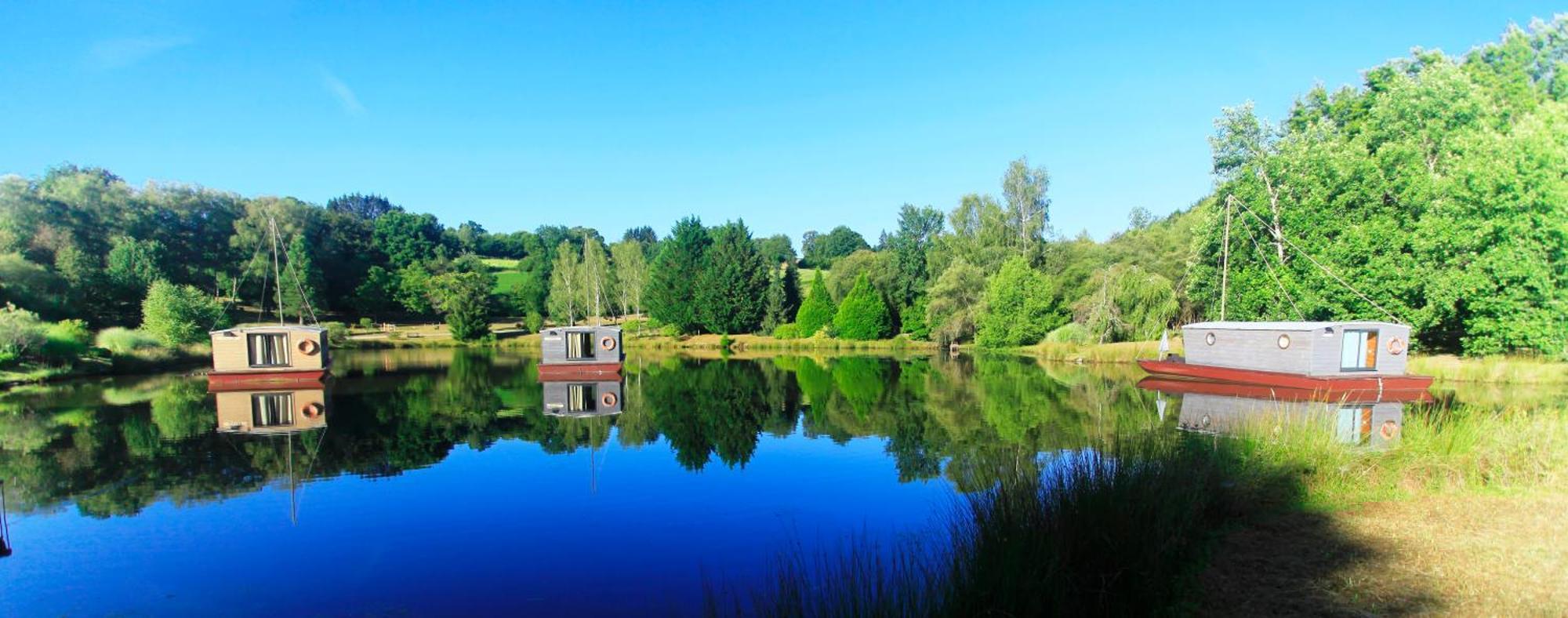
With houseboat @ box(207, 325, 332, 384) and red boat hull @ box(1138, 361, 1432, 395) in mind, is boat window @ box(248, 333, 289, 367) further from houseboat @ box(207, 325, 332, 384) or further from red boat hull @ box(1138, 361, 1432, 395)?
red boat hull @ box(1138, 361, 1432, 395)

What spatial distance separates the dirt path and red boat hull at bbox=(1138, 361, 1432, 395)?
38.4ft

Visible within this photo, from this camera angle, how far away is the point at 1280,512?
21.4 ft

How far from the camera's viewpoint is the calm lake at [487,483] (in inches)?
257

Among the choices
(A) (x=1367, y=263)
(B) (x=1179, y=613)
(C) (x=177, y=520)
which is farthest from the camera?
(A) (x=1367, y=263)

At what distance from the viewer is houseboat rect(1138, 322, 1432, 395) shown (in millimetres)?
17734

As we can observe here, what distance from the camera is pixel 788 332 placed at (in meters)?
44.7

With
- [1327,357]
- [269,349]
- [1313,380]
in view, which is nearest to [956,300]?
[1327,357]

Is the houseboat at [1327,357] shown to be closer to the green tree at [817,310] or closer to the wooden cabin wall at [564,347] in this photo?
the wooden cabin wall at [564,347]

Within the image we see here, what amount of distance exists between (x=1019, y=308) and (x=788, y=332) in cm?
1446

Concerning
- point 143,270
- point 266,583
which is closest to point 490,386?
point 266,583

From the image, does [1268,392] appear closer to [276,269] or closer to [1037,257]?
[1037,257]

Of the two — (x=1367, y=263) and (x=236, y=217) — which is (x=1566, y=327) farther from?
(x=236, y=217)

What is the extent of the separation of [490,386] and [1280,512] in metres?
21.6

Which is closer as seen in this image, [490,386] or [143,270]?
[490,386]
